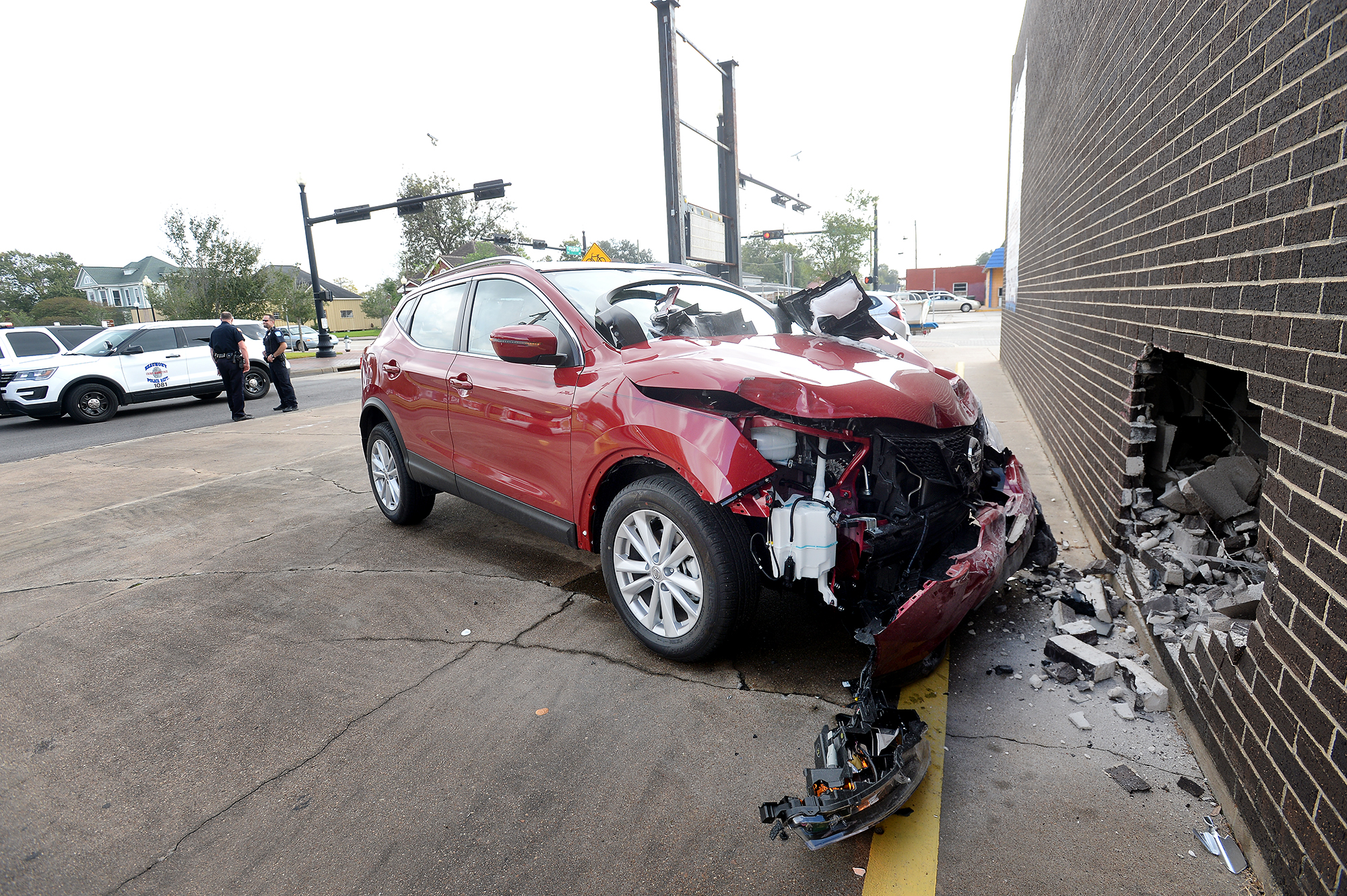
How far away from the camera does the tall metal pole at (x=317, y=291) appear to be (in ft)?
83.1

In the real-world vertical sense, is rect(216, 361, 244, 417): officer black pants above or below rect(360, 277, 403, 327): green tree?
below

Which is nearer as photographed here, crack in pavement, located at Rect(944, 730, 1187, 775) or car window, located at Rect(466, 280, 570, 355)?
crack in pavement, located at Rect(944, 730, 1187, 775)

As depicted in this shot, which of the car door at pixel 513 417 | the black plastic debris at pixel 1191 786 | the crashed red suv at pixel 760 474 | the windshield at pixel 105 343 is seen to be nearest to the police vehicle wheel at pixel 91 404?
the windshield at pixel 105 343

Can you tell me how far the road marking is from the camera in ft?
6.75

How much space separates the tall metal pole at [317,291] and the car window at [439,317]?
76.5 feet

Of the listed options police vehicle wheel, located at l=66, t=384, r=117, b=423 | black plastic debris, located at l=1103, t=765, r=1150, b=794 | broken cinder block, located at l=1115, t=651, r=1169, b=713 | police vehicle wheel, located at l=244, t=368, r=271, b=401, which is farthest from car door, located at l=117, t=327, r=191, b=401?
black plastic debris, located at l=1103, t=765, r=1150, b=794

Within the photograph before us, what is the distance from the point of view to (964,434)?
3248mm

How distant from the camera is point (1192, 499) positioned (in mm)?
3564

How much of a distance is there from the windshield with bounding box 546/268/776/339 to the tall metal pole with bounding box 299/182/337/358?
80.8ft

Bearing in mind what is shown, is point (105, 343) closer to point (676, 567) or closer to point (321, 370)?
point (321, 370)

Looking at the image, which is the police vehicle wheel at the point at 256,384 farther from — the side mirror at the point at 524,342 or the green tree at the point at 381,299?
the green tree at the point at 381,299

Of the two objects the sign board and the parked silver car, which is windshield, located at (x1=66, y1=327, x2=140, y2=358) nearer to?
the sign board

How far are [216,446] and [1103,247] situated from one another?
33.4 feet

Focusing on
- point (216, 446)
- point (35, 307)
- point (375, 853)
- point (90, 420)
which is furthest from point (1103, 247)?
point (35, 307)
